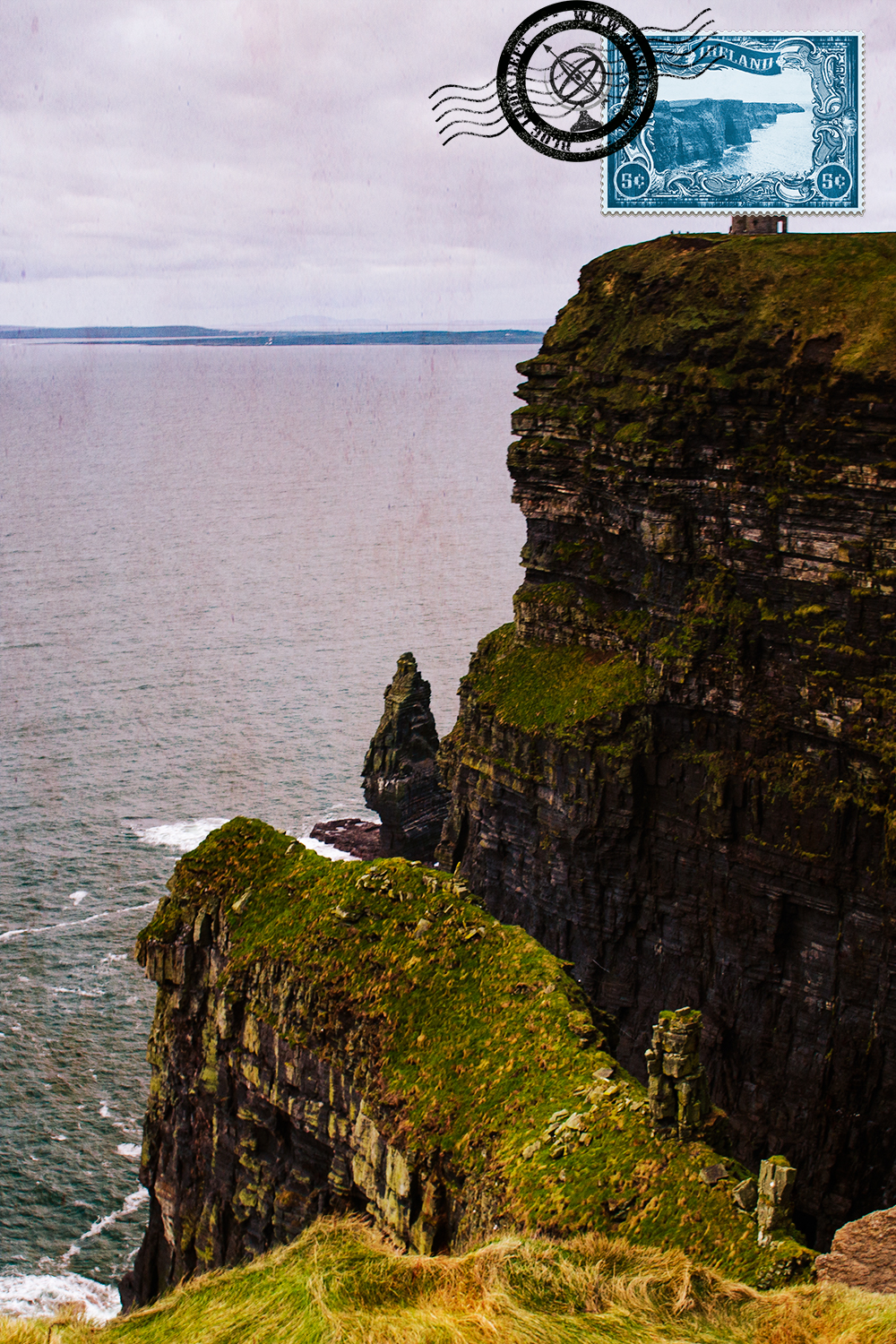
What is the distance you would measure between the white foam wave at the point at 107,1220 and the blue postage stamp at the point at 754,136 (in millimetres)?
61006

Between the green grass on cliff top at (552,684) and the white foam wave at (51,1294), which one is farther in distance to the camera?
the green grass on cliff top at (552,684)

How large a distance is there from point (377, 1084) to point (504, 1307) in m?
12.1

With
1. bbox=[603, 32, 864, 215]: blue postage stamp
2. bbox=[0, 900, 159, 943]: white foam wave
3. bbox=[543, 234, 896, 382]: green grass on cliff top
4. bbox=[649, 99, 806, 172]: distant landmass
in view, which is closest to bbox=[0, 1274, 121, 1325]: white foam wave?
bbox=[0, 900, 159, 943]: white foam wave

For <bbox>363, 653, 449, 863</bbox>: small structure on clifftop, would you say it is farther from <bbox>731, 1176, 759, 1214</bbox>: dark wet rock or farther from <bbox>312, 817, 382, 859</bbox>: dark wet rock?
<bbox>731, 1176, 759, 1214</bbox>: dark wet rock

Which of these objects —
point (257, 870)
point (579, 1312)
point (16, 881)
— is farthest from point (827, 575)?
point (16, 881)

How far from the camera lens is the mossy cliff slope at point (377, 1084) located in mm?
34391

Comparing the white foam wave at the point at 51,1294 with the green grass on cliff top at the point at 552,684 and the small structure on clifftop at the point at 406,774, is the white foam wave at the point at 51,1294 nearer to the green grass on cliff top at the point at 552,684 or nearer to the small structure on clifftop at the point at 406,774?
the green grass on cliff top at the point at 552,684

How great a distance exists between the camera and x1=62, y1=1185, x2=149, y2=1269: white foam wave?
238ft

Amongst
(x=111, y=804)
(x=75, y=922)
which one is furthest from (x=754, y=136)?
(x=111, y=804)

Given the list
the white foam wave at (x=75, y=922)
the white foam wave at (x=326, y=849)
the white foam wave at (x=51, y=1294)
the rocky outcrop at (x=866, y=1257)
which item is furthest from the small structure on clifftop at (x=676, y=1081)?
the white foam wave at (x=326, y=849)

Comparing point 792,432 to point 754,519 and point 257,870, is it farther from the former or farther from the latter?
point 257,870

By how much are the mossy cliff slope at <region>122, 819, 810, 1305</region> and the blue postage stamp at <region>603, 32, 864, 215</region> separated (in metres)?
51.0

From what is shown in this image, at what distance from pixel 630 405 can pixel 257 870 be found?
1592 inches

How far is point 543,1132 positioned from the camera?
36156mm
